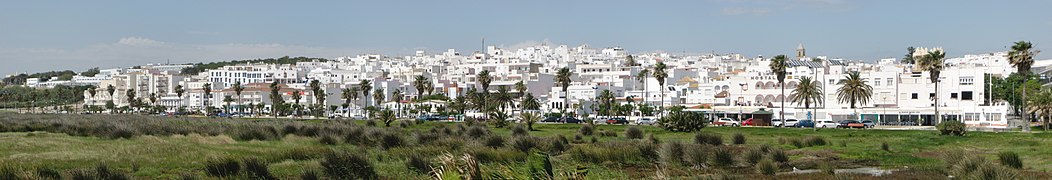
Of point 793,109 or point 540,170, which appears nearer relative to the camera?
point 540,170

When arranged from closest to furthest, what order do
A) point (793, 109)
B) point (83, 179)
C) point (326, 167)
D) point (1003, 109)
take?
point (83, 179)
point (326, 167)
point (1003, 109)
point (793, 109)

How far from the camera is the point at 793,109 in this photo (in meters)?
99.1

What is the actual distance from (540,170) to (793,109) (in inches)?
3611

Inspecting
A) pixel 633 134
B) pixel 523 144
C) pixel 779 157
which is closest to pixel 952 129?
pixel 633 134

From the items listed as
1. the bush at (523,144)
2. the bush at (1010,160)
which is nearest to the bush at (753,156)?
the bush at (1010,160)

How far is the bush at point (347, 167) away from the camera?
21156 mm

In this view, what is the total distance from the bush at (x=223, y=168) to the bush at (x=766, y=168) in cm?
1207

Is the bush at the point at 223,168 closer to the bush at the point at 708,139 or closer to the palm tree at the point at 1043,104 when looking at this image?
the bush at the point at 708,139

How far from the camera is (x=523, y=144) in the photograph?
105 ft

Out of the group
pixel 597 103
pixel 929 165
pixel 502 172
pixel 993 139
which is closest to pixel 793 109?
pixel 597 103

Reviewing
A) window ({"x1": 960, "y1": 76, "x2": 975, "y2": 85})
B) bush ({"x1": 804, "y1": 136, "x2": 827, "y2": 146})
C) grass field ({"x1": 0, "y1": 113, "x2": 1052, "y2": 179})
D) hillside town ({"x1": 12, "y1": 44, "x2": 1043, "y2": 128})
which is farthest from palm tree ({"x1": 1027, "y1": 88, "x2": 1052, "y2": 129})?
bush ({"x1": 804, "y1": 136, "x2": 827, "y2": 146})

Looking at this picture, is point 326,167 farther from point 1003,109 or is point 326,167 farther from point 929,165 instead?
point 1003,109

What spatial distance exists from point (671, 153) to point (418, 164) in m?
7.02

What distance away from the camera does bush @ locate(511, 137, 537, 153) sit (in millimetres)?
31330
